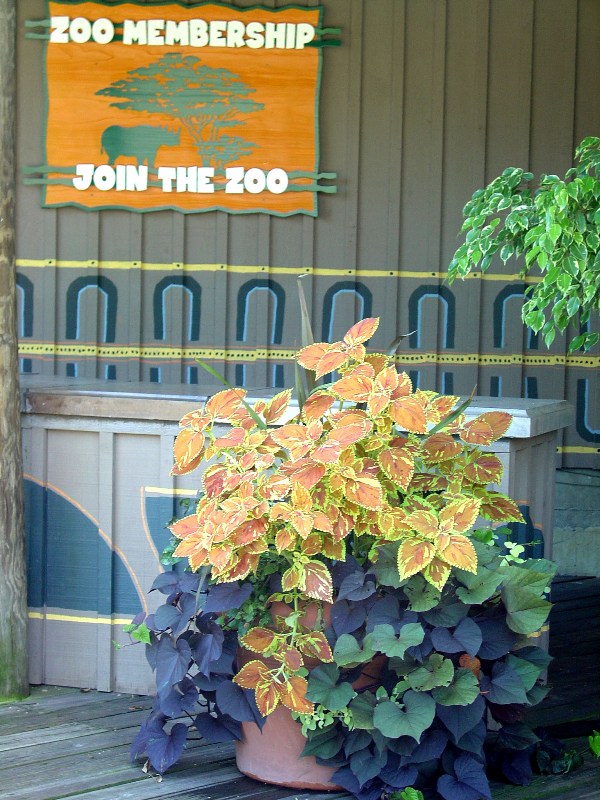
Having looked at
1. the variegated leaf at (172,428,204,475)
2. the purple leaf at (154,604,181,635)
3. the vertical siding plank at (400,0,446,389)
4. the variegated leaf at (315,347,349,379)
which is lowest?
the purple leaf at (154,604,181,635)

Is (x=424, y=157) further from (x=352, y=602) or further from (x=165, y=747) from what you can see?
(x=165, y=747)

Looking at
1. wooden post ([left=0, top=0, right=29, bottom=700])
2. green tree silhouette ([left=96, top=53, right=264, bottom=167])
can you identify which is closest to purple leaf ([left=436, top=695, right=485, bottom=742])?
wooden post ([left=0, top=0, right=29, bottom=700])

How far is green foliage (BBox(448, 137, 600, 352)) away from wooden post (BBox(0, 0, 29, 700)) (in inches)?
63.3

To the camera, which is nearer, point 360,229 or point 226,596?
point 226,596

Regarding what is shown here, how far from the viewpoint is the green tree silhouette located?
606 centimetres

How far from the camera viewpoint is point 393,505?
3287 mm

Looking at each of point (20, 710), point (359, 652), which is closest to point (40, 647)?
point (20, 710)

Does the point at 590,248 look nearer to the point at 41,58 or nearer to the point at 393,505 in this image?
the point at 393,505

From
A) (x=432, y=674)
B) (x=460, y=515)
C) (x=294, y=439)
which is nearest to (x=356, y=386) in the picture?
(x=294, y=439)

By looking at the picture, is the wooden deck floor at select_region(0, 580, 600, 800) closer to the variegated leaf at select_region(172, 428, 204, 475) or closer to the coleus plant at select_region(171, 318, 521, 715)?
the coleus plant at select_region(171, 318, 521, 715)

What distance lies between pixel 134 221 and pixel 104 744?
3.30 metres

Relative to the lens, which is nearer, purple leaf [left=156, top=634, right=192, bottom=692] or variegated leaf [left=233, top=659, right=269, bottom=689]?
variegated leaf [left=233, top=659, right=269, bottom=689]

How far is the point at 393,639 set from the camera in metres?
3.00

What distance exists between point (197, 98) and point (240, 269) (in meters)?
0.96
